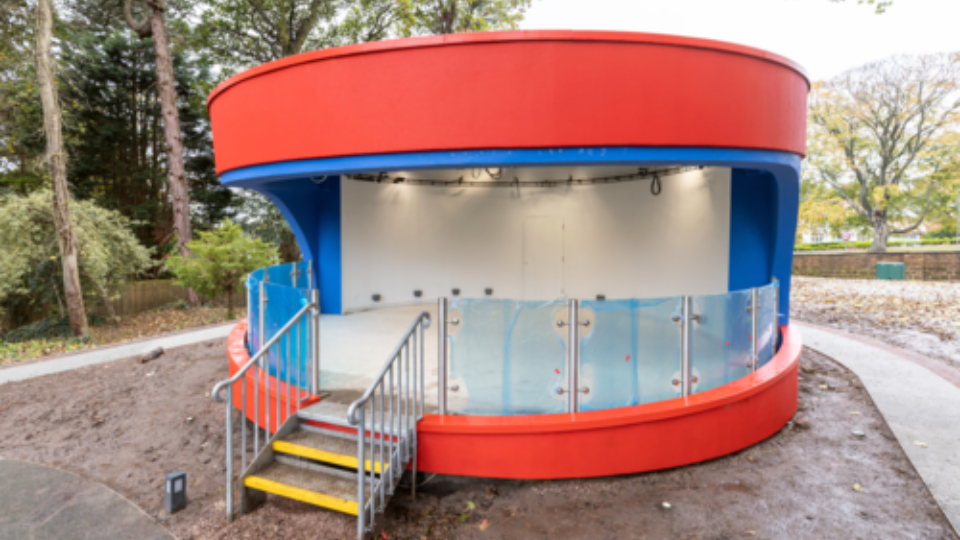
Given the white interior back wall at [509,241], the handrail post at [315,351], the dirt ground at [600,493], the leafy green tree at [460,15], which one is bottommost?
the dirt ground at [600,493]

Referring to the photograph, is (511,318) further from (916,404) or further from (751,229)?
(916,404)

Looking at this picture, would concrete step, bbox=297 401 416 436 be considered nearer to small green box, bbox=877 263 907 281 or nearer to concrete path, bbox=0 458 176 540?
concrete path, bbox=0 458 176 540

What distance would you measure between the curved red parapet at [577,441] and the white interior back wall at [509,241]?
4623mm

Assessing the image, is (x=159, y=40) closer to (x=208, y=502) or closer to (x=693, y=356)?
(x=208, y=502)

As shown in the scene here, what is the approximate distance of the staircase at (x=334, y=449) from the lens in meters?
3.50

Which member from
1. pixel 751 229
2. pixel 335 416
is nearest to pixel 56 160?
pixel 335 416

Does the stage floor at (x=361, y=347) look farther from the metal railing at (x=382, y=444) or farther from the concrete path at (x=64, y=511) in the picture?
the concrete path at (x=64, y=511)

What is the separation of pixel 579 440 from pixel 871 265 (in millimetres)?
27167

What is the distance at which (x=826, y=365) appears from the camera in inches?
309

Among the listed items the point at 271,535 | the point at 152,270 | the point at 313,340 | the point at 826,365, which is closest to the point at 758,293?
the point at 826,365

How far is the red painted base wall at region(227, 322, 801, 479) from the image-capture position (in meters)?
3.96

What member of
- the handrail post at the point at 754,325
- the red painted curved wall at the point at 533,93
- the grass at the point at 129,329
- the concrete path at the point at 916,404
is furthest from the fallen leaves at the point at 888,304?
the grass at the point at 129,329

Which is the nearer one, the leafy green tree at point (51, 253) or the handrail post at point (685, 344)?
the handrail post at point (685, 344)

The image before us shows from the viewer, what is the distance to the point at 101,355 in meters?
9.00
